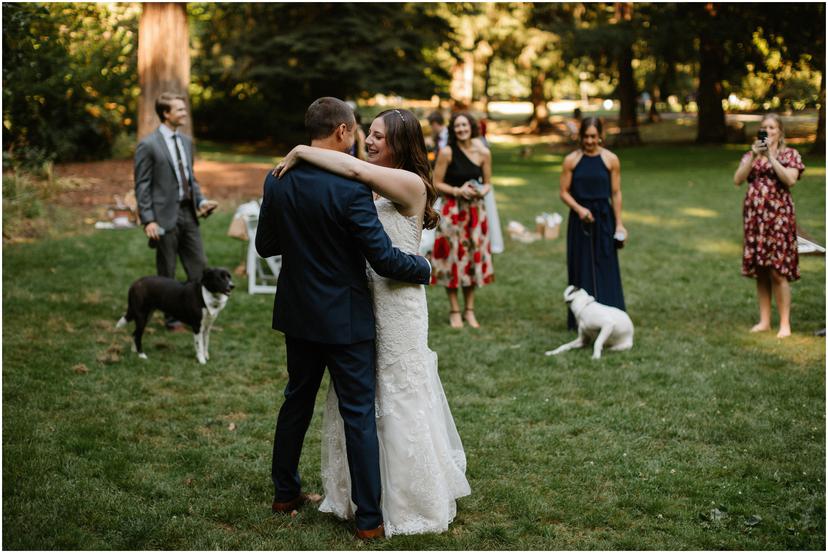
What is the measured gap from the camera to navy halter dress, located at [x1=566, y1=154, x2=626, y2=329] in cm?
794

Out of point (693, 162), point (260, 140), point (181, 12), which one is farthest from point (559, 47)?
point (181, 12)

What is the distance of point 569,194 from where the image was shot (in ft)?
26.5

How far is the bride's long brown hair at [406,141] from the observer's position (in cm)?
388

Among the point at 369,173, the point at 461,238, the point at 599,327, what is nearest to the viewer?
the point at 369,173

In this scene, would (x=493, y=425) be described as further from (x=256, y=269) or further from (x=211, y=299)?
(x=256, y=269)

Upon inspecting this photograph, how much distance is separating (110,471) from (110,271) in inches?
237

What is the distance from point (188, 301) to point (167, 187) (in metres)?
1.10

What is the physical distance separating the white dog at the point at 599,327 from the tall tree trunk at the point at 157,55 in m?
12.4

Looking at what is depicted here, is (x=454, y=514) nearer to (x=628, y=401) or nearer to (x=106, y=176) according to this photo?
(x=628, y=401)

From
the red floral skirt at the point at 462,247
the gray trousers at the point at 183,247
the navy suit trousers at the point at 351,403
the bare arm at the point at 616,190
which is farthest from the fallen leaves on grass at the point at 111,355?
the bare arm at the point at 616,190

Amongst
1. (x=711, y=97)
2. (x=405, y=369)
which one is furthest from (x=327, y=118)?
(x=711, y=97)

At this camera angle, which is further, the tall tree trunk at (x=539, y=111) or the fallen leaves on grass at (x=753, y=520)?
the tall tree trunk at (x=539, y=111)

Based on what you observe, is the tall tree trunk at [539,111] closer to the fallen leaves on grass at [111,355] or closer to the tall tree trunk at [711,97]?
the tall tree trunk at [711,97]

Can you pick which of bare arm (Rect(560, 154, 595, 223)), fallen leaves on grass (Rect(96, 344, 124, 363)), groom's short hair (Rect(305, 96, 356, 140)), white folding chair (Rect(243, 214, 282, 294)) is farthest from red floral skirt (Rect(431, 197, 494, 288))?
groom's short hair (Rect(305, 96, 356, 140))
